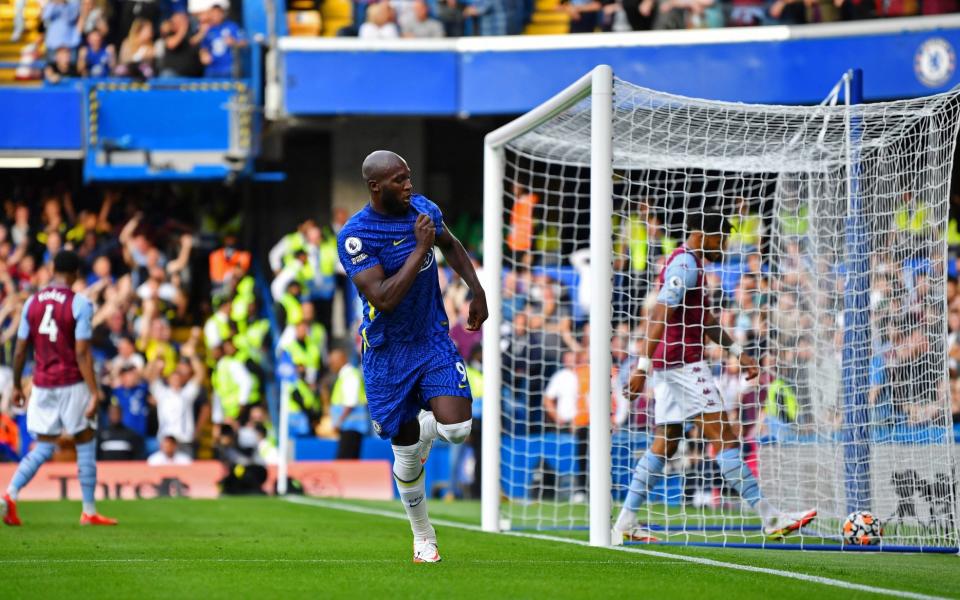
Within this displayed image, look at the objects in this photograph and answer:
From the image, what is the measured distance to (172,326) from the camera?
67.4 ft

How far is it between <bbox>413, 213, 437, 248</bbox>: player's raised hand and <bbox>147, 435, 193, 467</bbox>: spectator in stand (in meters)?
10.7

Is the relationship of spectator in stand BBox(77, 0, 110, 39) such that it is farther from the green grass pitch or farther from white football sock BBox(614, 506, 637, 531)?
white football sock BBox(614, 506, 637, 531)

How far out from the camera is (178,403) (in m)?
18.3

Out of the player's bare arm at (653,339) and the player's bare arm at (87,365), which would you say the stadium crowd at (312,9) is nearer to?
the player's bare arm at (87,365)

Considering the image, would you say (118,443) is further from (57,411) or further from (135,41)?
(135,41)

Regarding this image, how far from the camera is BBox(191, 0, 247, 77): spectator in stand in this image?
69.4ft

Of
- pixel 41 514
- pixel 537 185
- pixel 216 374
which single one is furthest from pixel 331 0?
pixel 41 514

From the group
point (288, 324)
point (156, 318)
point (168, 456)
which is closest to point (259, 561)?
point (168, 456)

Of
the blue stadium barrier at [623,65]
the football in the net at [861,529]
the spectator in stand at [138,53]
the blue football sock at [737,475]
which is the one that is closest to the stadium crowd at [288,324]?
the blue football sock at [737,475]

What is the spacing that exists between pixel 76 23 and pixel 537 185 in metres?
7.16

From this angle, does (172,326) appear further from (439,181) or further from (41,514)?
(41,514)

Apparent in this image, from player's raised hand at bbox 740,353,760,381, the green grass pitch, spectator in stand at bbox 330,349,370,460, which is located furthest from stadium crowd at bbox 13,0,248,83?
player's raised hand at bbox 740,353,760,381

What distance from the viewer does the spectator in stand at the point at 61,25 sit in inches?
836

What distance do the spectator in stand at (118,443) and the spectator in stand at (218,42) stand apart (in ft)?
18.8
